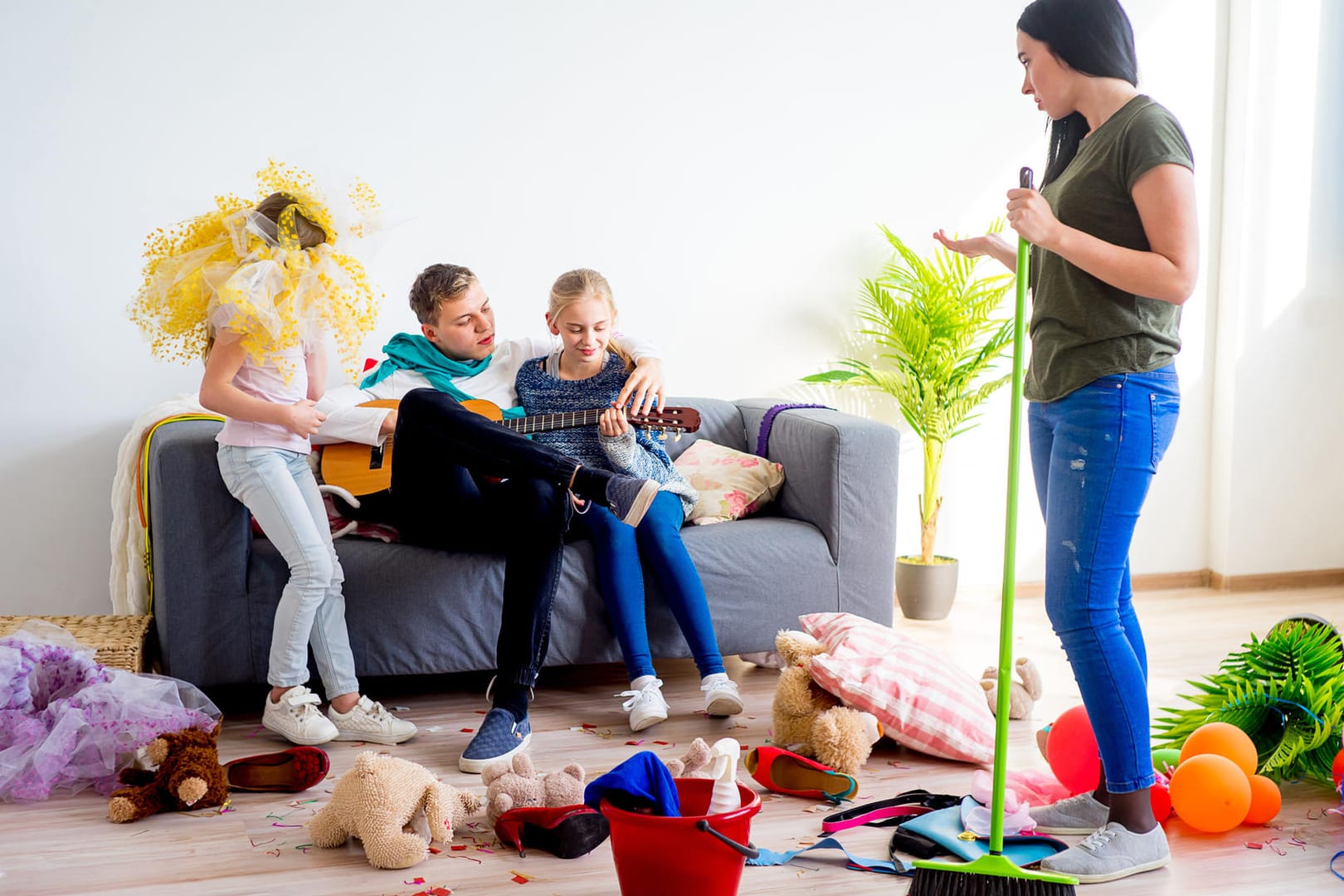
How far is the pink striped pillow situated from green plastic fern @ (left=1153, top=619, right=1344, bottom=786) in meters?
0.34

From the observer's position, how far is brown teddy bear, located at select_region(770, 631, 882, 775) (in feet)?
6.90

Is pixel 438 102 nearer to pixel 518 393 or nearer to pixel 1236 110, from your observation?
pixel 518 393

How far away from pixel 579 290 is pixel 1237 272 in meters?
2.40

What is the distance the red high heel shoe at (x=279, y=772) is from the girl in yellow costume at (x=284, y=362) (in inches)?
9.1

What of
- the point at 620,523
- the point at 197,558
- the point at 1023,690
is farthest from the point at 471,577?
the point at 1023,690

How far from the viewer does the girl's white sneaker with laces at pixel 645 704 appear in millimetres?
2346

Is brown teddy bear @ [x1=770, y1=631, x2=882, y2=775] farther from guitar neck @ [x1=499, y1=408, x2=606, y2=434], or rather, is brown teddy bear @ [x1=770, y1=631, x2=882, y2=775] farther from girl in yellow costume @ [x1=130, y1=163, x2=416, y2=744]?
girl in yellow costume @ [x1=130, y1=163, x2=416, y2=744]

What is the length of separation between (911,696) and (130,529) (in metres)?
1.76

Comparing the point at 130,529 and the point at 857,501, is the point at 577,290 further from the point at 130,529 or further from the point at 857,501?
the point at 130,529

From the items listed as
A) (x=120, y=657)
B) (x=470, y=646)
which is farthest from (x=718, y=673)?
(x=120, y=657)

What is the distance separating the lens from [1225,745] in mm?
1925

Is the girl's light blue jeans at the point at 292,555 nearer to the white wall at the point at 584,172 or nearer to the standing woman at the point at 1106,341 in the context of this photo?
the white wall at the point at 584,172

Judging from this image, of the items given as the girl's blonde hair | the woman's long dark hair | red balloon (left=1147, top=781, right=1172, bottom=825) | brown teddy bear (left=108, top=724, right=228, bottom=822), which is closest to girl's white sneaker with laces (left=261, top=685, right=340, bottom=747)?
brown teddy bear (left=108, top=724, right=228, bottom=822)

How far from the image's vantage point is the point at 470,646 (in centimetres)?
253
